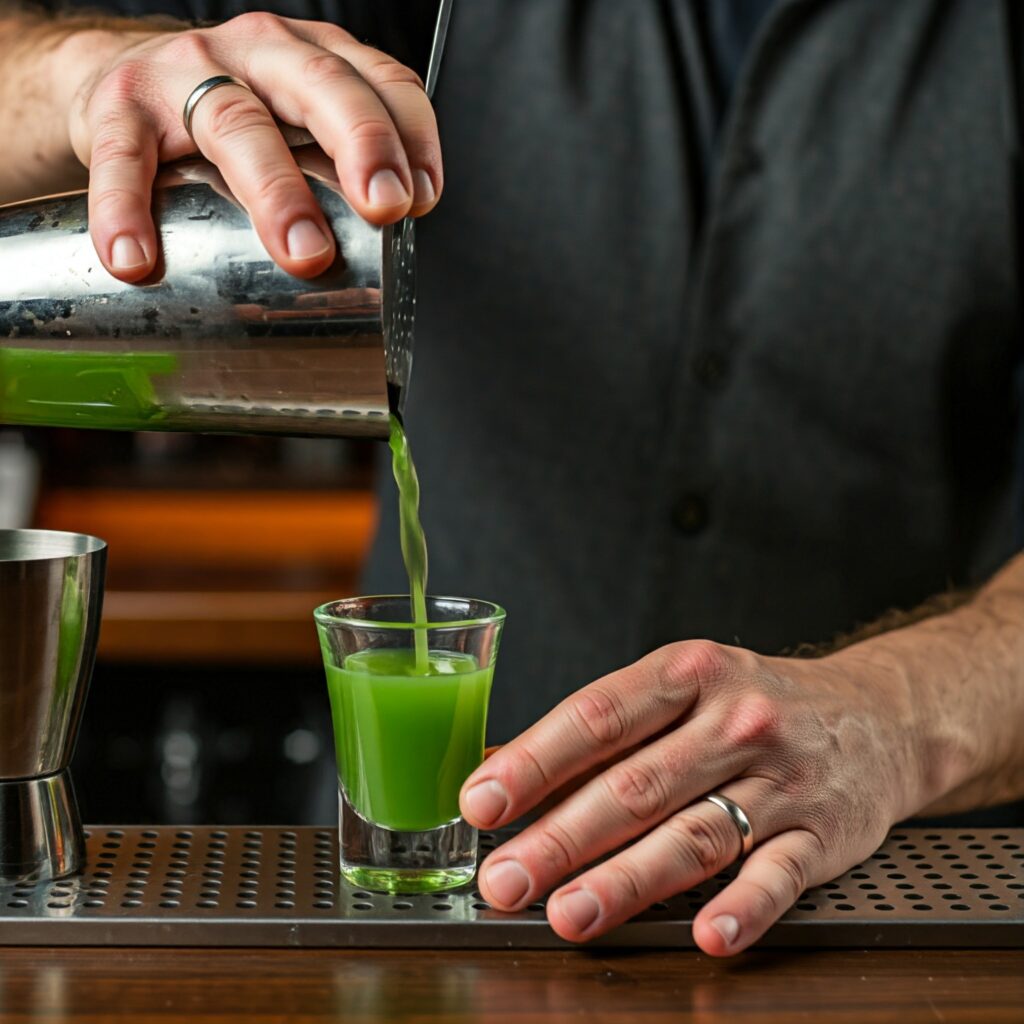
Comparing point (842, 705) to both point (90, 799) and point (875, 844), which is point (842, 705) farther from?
point (90, 799)

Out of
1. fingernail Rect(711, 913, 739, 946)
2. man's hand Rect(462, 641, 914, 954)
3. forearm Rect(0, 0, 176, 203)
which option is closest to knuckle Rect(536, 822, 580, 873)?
man's hand Rect(462, 641, 914, 954)

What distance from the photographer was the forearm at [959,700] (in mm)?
1190

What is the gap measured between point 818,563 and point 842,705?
2.24ft

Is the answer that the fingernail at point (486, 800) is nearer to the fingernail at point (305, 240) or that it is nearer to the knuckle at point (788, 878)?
the knuckle at point (788, 878)

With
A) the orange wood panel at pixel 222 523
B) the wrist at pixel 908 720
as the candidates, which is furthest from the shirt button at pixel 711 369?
the orange wood panel at pixel 222 523

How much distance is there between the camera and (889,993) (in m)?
0.88

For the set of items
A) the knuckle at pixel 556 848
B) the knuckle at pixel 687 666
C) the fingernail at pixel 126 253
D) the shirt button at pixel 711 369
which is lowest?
the knuckle at pixel 556 848

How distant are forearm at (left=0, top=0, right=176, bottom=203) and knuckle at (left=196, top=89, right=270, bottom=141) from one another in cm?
21

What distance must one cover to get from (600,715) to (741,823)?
0.41 ft

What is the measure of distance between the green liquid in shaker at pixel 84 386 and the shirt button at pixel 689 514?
2.67 feet

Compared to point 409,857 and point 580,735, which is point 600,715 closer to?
point 580,735

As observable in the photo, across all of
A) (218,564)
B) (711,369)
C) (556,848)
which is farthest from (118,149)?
(218,564)

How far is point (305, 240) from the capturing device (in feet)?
2.99

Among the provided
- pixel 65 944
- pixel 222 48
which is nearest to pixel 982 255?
pixel 222 48
